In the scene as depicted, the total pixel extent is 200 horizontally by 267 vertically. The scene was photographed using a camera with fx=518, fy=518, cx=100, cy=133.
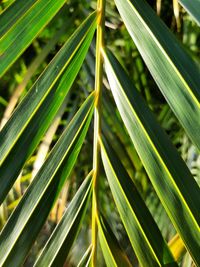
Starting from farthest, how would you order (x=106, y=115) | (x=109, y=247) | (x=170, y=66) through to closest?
(x=106, y=115) → (x=109, y=247) → (x=170, y=66)

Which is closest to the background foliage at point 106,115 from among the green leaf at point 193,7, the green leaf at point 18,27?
the green leaf at point 18,27

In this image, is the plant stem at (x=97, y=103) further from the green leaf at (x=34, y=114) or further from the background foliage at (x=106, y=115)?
the background foliage at (x=106, y=115)

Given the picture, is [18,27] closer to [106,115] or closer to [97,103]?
[97,103]

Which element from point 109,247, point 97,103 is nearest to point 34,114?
point 97,103

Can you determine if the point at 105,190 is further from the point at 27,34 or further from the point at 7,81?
the point at 27,34

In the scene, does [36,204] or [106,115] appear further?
[106,115]

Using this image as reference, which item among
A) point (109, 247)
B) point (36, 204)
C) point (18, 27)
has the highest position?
point (18, 27)

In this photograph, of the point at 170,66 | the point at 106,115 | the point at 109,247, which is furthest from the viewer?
the point at 106,115

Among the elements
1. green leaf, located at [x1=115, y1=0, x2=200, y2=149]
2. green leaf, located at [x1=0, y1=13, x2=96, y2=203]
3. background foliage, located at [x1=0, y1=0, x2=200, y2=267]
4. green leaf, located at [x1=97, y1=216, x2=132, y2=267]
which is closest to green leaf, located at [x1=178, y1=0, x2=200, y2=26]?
green leaf, located at [x1=115, y1=0, x2=200, y2=149]
